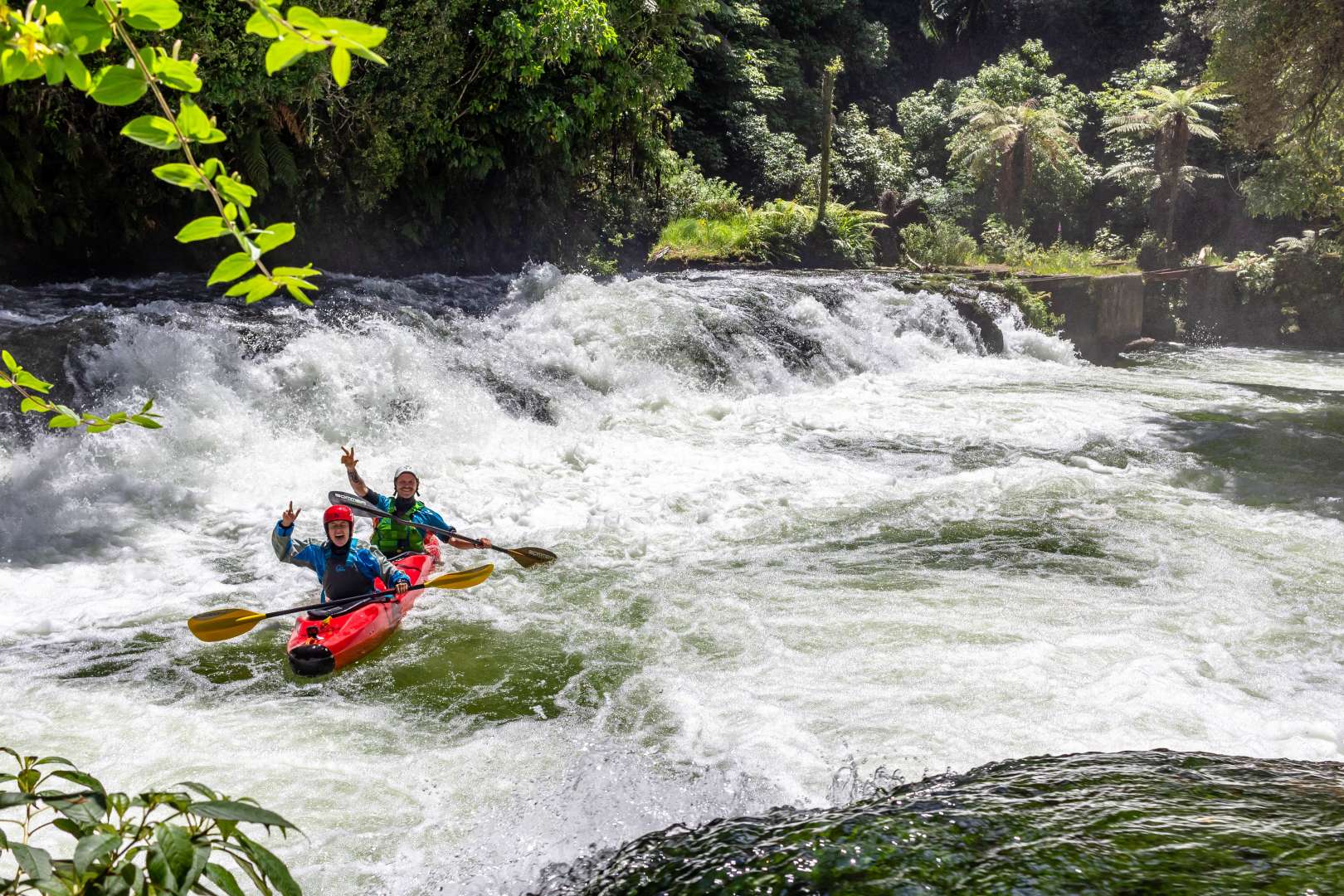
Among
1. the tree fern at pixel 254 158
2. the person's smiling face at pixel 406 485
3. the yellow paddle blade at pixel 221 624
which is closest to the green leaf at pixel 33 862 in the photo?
the yellow paddle blade at pixel 221 624

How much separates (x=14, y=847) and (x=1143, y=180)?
2845 centimetres

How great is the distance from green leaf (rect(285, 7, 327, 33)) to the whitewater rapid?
285 cm

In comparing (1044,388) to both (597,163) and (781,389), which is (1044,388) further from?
(597,163)

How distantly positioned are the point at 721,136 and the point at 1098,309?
898 centimetres

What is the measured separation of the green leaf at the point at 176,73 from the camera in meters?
0.92

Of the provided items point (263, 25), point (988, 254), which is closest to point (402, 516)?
point (263, 25)

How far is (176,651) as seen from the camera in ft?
16.1

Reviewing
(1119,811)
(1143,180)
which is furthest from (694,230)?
(1119,811)

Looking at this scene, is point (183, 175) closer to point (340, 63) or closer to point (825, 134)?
point (340, 63)

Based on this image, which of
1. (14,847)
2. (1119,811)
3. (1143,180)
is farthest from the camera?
(1143,180)

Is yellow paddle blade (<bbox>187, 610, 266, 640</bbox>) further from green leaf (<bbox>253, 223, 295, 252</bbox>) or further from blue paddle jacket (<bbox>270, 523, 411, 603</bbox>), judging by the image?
green leaf (<bbox>253, 223, 295, 252</bbox>)

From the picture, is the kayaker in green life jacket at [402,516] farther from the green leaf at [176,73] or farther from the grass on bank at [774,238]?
the grass on bank at [774,238]

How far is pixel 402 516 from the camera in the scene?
6.09 meters

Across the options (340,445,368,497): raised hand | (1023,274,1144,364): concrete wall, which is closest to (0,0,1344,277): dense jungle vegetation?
(1023,274,1144,364): concrete wall
